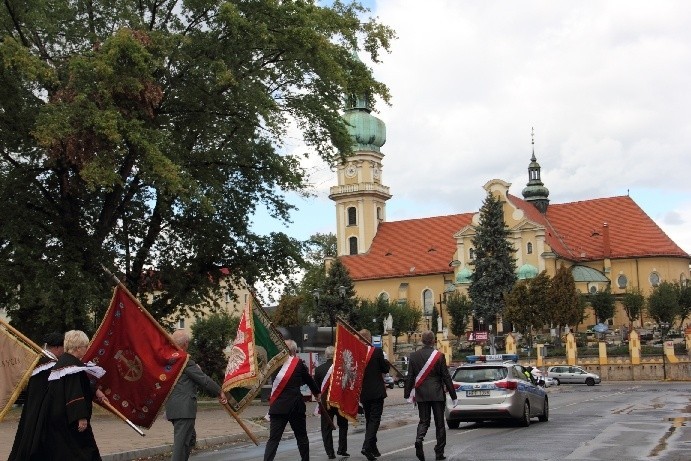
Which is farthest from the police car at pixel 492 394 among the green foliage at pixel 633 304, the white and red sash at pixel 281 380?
the green foliage at pixel 633 304

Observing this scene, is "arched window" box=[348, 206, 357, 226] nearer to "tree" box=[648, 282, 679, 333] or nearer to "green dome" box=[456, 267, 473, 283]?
"green dome" box=[456, 267, 473, 283]

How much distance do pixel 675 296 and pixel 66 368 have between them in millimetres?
81545

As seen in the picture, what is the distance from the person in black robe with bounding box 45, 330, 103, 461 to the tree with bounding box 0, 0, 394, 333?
1512cm

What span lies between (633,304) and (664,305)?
16.2 ft

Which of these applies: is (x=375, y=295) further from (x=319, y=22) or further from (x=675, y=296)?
(x=319, y=22)

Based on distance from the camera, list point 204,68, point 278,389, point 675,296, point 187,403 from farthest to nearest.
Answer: point 675,296
point 204,68
point 278,389
point 187,403

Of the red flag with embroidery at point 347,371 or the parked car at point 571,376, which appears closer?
the red flag with embroidery at point 347,371

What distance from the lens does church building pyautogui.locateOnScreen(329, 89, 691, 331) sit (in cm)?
9581

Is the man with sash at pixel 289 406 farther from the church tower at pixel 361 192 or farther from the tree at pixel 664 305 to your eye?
the church tower at pixel 361 192

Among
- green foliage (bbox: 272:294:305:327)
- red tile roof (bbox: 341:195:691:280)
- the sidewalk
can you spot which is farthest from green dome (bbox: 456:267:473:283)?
the sidewalk

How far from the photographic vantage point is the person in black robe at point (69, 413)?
28.1 ft

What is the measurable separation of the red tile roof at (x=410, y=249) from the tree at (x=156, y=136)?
74.8m

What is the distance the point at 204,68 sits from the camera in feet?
87.5

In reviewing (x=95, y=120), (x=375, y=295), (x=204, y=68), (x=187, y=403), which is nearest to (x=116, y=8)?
(x=204, y=68)
